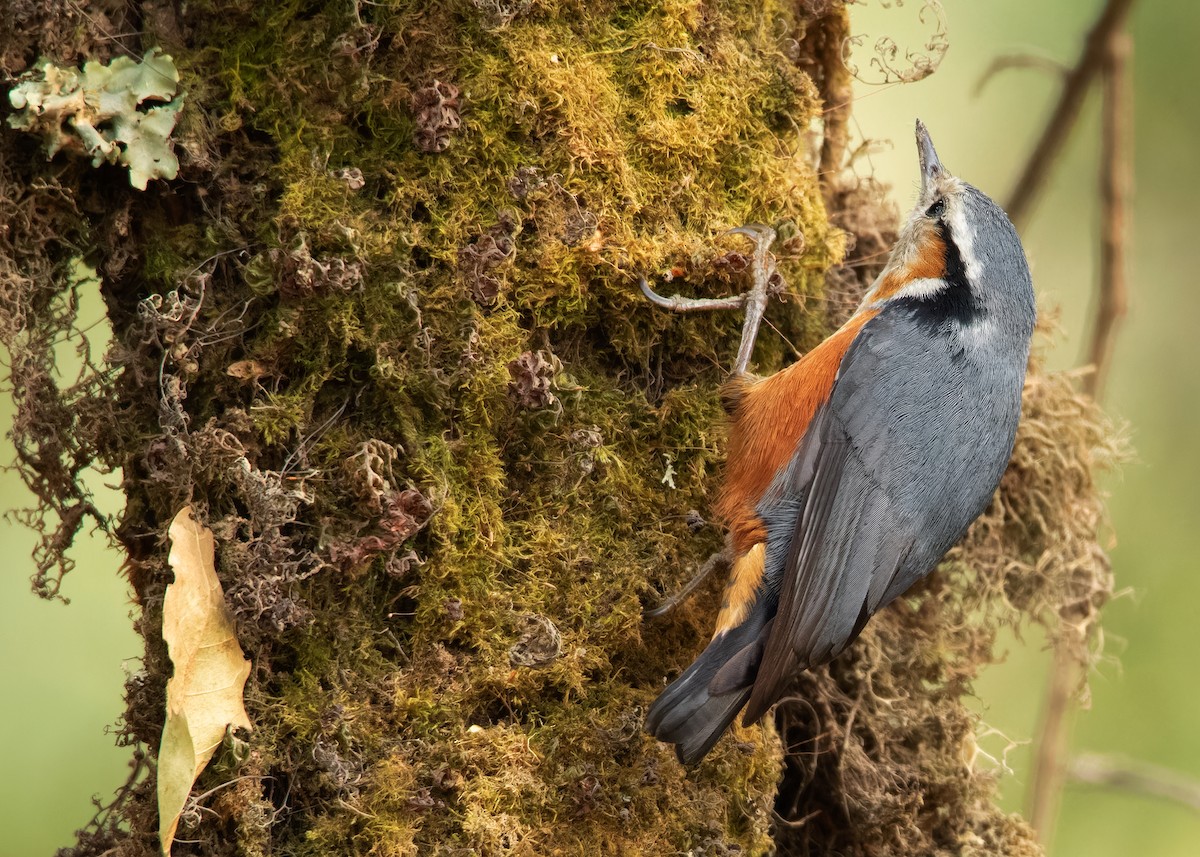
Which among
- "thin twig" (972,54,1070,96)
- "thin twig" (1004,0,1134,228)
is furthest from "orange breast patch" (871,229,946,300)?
"thin twig" (1004,0,1134,228)

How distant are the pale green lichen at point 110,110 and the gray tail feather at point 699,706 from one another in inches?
68.4

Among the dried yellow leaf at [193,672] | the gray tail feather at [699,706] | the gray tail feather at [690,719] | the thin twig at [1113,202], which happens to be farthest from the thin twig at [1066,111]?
the dried yellow leaf at [193,672]

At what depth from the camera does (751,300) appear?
3.05 m

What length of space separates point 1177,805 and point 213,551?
4.18 m

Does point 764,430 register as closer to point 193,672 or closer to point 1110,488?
point 193,672

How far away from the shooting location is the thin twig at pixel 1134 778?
4.01 m

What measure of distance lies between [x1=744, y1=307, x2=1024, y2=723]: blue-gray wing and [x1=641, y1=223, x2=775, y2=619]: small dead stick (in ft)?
0.60

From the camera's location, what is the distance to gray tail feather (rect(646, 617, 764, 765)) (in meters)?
2.56

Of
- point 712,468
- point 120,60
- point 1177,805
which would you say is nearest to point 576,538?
point 712,468

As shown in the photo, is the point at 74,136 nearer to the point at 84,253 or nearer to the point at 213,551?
the point at 84,253

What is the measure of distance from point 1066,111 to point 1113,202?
1.35 feet

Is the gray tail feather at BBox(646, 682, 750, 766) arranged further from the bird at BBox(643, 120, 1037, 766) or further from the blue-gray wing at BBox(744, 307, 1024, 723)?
the blue-gray wing at BBox(744, 307, 1024, 723)

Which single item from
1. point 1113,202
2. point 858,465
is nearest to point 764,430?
point 858,465

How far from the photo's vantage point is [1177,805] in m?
4.59
